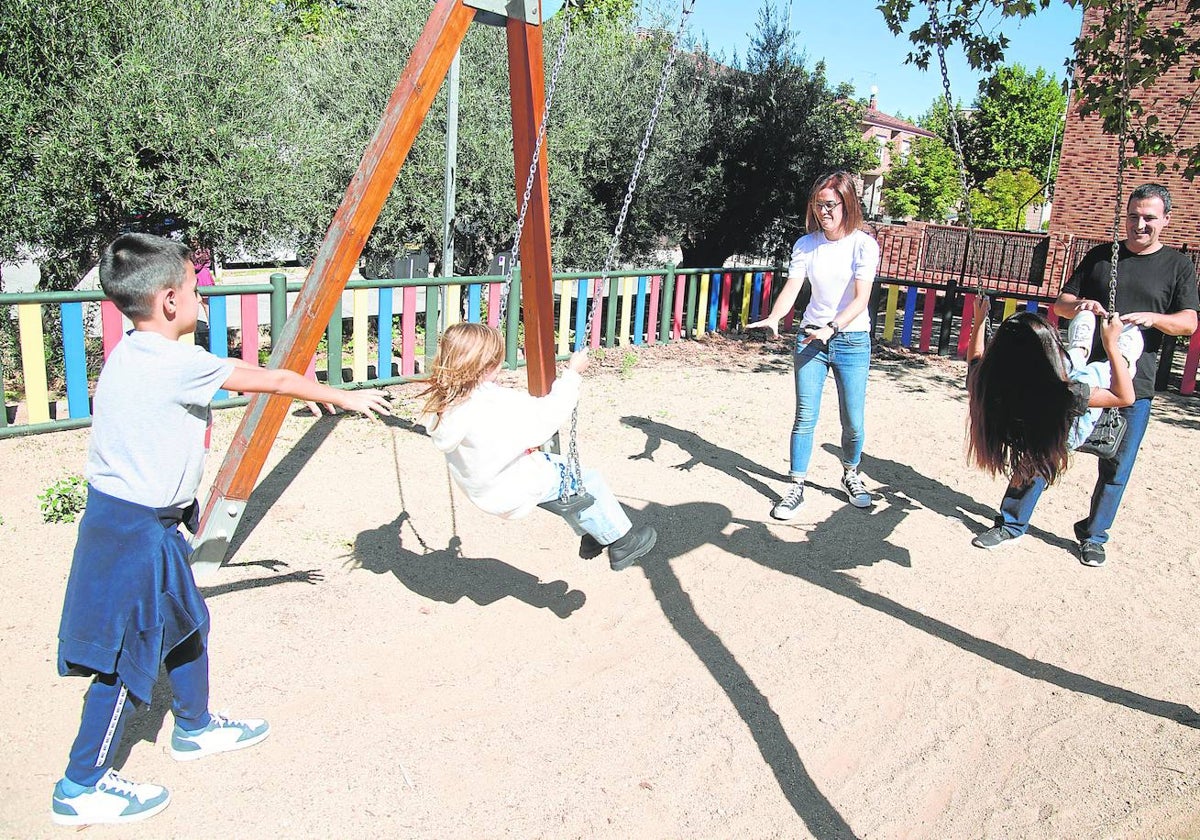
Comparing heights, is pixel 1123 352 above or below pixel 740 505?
above

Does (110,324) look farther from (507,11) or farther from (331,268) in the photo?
(507,11)

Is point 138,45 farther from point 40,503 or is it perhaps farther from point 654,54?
point 654,54

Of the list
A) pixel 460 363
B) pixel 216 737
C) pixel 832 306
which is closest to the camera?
pixel 216 737

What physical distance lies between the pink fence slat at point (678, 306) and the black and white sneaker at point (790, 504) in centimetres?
543

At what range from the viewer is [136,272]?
239 centimetres

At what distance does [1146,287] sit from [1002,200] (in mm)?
36157

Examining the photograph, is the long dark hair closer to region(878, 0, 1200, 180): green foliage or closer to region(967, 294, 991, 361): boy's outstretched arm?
region(967, 294, 991, 361): boy's outstretched arm

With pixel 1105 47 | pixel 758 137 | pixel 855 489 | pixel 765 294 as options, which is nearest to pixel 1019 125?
pixel 758 137

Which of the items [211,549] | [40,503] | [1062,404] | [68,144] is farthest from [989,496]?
[68,144]

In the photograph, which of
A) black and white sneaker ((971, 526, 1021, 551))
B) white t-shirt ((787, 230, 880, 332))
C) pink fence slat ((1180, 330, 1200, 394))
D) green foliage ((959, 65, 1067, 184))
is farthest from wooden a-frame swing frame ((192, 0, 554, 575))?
green foliage ((959, 65, 1067, 184))

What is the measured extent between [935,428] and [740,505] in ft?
8.90

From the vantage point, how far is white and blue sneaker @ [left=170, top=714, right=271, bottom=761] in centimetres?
279

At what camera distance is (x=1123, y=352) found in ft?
12.3

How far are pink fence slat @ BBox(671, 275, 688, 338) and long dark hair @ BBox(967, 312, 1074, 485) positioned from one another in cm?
705
